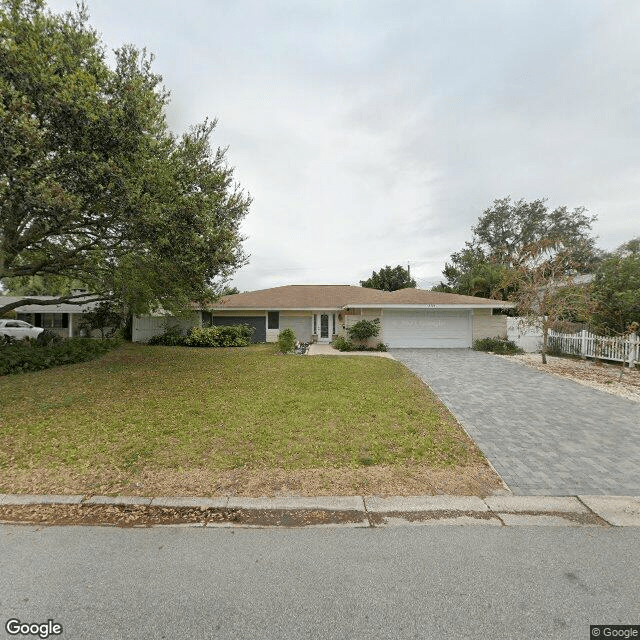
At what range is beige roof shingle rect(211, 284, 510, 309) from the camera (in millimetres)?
16708

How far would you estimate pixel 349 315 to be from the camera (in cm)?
1819

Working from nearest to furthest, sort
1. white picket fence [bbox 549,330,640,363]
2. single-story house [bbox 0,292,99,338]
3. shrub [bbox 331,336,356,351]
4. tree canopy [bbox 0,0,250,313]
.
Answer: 1. tree canopy [bbox 0,0,250,313]
2. white picket fence [bbox 549,330,640,363]
3. shrub [bbox 331,336,356,351]
4. single-story house [bbox 0,292,99,338]

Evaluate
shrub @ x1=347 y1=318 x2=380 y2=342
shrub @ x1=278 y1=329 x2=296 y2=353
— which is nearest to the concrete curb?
shrub @ x1=278 y1=329 x2=296 y2=353

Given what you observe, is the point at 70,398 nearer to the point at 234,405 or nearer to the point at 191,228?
the point at 234,405

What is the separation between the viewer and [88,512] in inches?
132

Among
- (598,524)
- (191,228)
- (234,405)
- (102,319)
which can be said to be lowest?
(598,524)

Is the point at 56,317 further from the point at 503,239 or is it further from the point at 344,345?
the point at 503,239

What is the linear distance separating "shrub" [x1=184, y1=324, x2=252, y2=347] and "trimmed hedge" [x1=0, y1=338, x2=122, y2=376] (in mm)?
4352

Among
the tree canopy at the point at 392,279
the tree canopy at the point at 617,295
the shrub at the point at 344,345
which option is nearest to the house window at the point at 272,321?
the shrub at the point at 344,345

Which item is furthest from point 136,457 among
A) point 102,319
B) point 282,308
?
point 102,319

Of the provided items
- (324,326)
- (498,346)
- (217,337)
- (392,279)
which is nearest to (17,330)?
(217,337)

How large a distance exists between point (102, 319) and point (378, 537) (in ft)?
69.8

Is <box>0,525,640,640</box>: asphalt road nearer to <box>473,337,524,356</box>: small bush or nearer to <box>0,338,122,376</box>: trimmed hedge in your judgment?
<box>0,338,122,376</box>: trimmed hedge

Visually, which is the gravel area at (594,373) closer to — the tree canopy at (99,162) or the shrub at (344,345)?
the shrub at (344,345)
